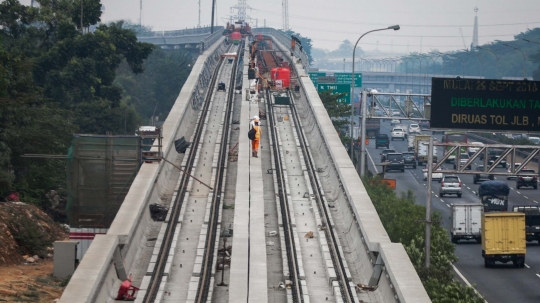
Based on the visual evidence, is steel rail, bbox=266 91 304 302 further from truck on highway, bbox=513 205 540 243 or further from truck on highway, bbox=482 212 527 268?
truck on highway, bbox=513 205 540 243

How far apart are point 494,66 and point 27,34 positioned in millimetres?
133963

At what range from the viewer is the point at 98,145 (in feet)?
99.1

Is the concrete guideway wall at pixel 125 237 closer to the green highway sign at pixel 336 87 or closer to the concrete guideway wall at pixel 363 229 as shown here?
the concrete guideway wall at pixel 363 229

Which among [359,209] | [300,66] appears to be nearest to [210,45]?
[300,66]

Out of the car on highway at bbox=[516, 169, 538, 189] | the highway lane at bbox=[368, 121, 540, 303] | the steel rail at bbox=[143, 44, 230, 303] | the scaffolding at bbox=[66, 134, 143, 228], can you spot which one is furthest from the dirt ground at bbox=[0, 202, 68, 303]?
the car on highway at bbox=[516, 169, 538, 189]

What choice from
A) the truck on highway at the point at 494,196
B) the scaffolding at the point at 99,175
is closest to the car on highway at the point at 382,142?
the truck on highway at the point at 494,196

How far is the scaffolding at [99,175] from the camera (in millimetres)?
30219

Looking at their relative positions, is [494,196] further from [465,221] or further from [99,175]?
[99,175]

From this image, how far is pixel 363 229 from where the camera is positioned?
80.0 feet

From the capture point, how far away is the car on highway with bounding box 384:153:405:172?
7981 cm

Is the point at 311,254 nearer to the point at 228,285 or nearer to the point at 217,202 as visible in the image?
the point at 228,285

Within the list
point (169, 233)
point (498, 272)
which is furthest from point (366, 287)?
point (498, 272)

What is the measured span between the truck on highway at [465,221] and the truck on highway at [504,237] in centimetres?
601

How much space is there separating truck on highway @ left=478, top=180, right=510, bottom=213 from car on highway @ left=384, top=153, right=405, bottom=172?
18.1 metres
